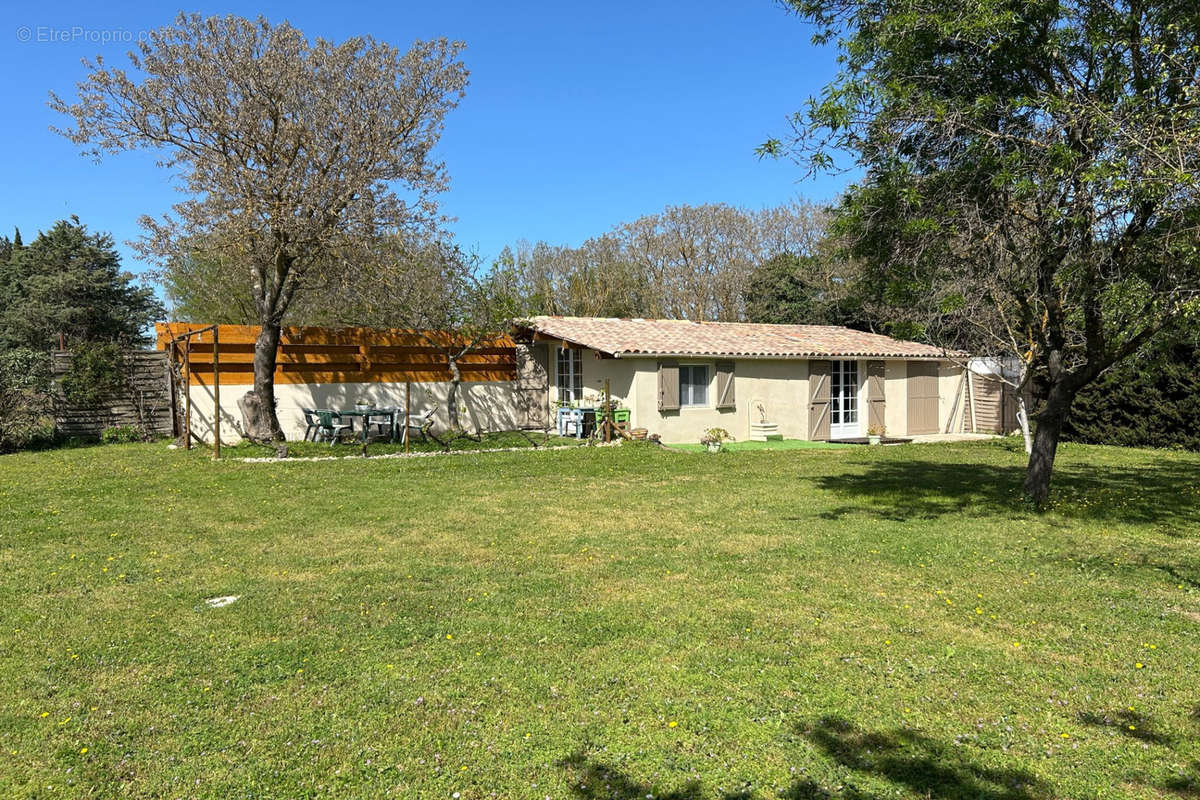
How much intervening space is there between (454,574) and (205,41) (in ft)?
39.5

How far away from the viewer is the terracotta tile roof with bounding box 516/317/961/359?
1596 centimetres

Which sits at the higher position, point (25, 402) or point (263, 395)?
point (263, 395)

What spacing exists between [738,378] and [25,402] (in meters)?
14.4

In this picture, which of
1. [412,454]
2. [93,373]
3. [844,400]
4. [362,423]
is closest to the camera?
[412,454]

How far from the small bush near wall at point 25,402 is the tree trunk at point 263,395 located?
3.64 metres

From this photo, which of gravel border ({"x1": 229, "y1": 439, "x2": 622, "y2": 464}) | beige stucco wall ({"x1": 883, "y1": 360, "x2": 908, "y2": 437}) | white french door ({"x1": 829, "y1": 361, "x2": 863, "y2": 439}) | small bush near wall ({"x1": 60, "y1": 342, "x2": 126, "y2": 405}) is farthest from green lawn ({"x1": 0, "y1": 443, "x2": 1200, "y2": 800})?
beige stucco wall ({"x1": 883, "y1": 360, "x2": 908, "y2": 437})

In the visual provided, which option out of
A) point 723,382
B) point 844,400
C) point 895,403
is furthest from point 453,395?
point 895,403

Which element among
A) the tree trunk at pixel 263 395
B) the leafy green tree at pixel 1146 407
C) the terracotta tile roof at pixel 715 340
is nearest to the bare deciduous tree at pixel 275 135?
the tree trunk at pixel 263 395

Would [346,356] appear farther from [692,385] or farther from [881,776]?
[881,776]

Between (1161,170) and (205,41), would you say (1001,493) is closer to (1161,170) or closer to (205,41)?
(1161,170)

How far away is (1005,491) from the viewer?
407 inches

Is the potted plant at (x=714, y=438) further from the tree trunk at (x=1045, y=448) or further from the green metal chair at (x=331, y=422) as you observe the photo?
the green metal chair at (x=331, y=422)

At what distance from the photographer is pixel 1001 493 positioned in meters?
10.2

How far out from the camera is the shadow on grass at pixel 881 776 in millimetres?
2900
